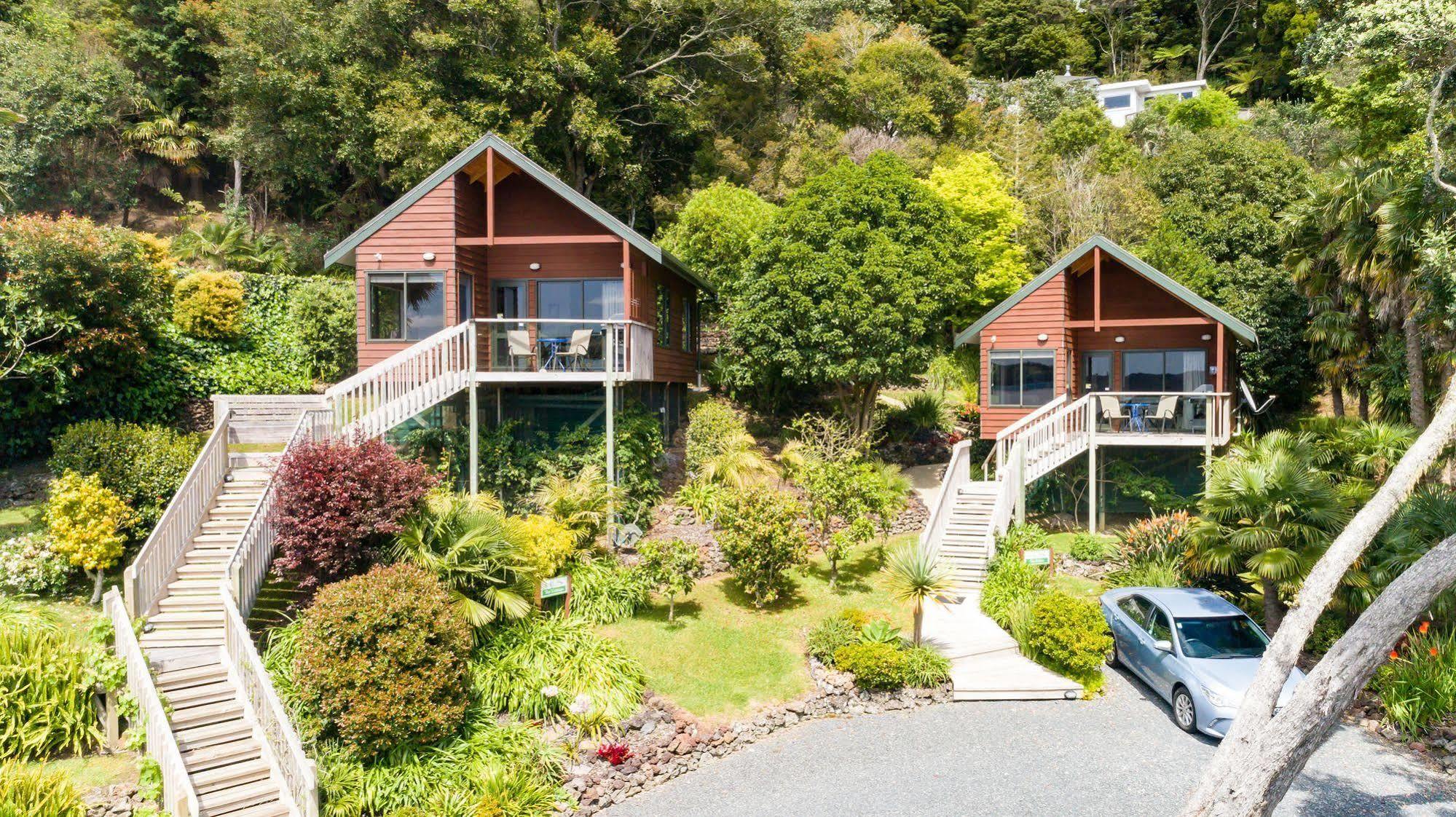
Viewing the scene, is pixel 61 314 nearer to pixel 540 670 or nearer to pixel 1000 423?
pixel 540 670

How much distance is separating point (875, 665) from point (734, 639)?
2411mm

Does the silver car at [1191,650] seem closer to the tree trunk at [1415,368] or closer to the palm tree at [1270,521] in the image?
the palm tree at [1270,521]

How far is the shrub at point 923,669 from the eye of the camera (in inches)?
489

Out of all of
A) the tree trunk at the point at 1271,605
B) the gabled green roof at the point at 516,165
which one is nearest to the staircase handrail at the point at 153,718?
the gabled green roof at the point at 516,165

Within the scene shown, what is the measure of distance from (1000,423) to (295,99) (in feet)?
81.7

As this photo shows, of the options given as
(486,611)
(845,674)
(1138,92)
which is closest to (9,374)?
(486,611)

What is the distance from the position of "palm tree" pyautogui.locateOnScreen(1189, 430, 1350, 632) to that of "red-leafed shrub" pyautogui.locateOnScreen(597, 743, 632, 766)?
9412mm

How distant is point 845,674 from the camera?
41.1 feet

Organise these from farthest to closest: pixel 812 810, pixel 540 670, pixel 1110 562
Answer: pixel 1110 562 < pixel 540 670 < pixel 812 810

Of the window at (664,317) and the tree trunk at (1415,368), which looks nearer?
the tree trunk at (1415,368)

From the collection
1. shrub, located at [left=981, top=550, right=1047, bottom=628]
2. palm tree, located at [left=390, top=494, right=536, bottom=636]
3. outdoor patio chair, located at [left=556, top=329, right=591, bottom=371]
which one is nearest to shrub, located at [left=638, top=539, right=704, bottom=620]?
palm tree, located at [left=390, top=494, right=536, bottom=636]

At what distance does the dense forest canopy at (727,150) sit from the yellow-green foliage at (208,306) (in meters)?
4.07

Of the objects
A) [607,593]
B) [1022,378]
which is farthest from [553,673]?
[1022,378]

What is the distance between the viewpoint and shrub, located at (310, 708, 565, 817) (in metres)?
9.41
